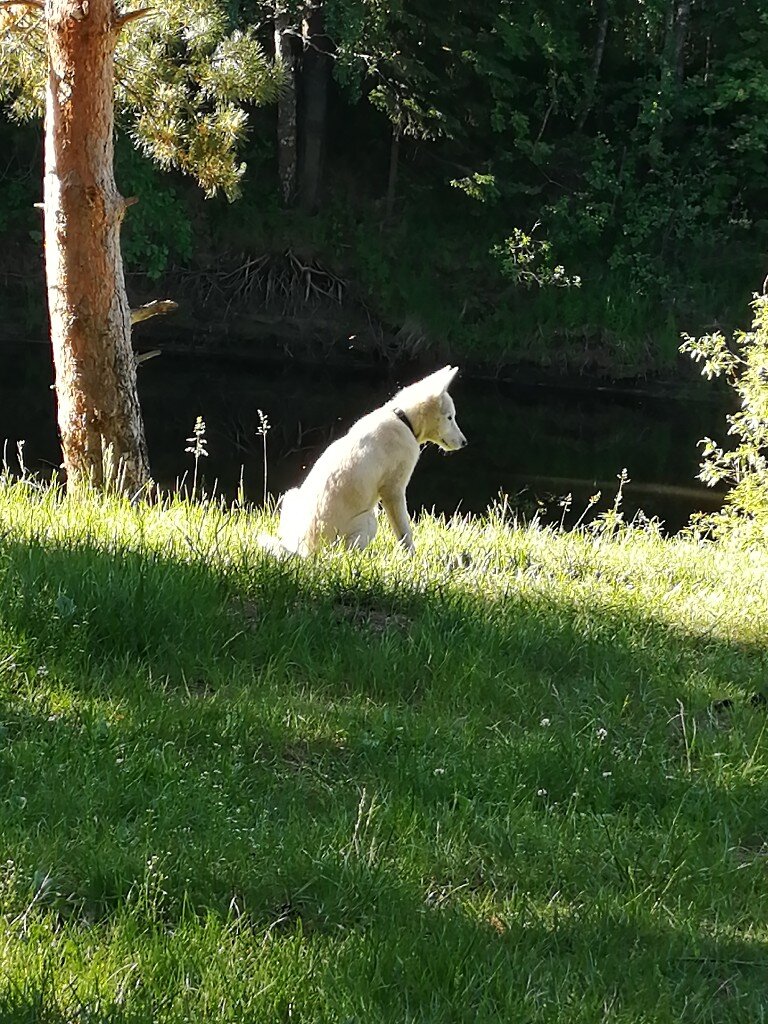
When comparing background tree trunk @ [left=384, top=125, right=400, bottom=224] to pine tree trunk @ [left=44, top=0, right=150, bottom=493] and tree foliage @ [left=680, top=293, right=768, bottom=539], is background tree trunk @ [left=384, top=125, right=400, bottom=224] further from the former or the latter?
pine tree trunk @ [left=44, top=0, right=150, bottom=493]

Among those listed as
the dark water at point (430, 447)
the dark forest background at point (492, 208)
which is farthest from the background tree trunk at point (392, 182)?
the dark water at point (430, 447)

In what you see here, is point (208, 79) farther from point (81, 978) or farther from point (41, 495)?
point (81, 978)

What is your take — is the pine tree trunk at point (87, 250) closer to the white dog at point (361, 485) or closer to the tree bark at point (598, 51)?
the white dog at point (361, 485)

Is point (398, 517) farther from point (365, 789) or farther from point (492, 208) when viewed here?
point (492, 208)

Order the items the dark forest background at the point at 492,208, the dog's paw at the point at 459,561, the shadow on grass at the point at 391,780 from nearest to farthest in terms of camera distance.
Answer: the shadow on grass at the point at 391,780 < the dog's paw at the point at 459,561 < the dark forest background at the point at 492,208

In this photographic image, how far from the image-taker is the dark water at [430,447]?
1850 cm

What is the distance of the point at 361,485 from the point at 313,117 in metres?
25.3

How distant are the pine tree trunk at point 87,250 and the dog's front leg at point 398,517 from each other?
2.11 m

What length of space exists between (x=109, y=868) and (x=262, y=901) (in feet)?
1.44

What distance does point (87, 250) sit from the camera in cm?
836

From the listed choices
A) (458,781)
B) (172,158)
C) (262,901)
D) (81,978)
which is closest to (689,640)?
(458,781)

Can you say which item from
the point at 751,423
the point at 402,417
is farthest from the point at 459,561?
the point at 751,423

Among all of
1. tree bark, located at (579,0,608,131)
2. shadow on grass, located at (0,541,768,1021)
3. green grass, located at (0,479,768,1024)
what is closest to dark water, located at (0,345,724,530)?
tree bark, located at (579,0,608,131)

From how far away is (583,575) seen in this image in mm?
6516
